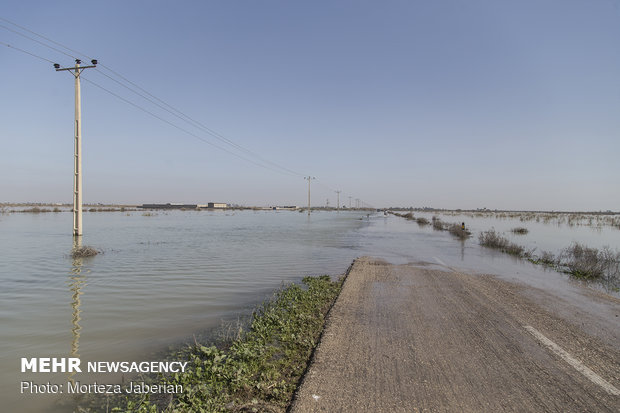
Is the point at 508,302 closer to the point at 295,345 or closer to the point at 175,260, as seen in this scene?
the point at 295,345

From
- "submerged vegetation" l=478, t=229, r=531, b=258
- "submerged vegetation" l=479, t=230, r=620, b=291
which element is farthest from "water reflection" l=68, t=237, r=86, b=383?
"submerged vegetation" l=478, t=229, r=531, b=258

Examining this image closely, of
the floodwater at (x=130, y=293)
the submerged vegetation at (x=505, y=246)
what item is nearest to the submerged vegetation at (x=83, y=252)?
the floodwater at (x=130, y=293)

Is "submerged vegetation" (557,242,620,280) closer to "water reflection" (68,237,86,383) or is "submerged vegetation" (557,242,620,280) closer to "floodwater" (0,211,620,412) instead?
"floodwater" (0,211,620,412)

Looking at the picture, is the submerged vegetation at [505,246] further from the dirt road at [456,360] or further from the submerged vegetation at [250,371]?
the submerged vegetation at [250,371]

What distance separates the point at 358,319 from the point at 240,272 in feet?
24.7

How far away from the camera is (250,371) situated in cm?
441

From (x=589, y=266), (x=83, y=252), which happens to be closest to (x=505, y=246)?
(x=589, y=266)

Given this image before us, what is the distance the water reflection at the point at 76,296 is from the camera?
5.86m

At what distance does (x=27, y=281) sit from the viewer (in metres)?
10.7

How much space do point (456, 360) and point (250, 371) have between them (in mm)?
3089

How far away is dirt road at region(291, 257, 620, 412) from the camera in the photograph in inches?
146

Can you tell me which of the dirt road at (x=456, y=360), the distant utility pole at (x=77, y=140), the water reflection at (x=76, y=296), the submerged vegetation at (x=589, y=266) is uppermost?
the distant utility pole at (x=77, y=140)

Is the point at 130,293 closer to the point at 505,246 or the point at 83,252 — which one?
the point at 83,252

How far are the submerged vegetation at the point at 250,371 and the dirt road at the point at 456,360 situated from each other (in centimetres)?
30
